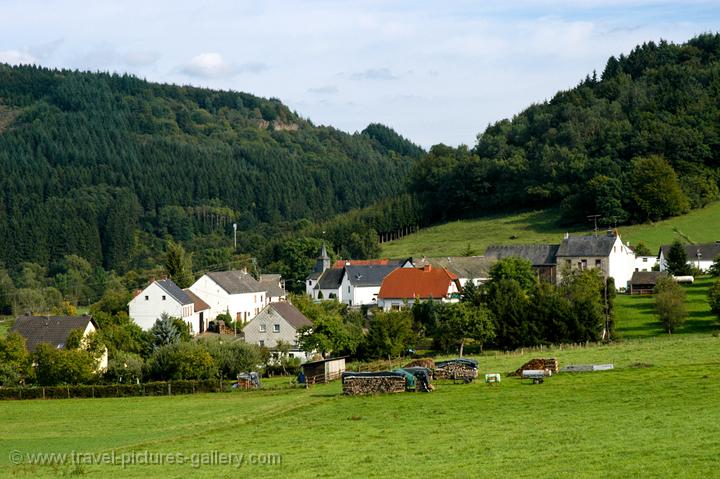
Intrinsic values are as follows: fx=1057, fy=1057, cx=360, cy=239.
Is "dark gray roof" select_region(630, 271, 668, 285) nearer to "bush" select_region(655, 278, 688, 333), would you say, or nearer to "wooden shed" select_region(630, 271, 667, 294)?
"wooden shed" select_region(630, 271, 667, 294)

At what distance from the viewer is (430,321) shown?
217 ft

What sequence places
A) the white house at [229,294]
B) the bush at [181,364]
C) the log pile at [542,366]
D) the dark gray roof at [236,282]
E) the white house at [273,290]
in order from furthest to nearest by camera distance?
the white house at [273,290]
the dark gray roof at [236,282]
the white house at [229,294]
the bush at [181,364]
the log pile at [542,366]

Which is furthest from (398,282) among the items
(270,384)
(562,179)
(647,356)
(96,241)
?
(96,241)

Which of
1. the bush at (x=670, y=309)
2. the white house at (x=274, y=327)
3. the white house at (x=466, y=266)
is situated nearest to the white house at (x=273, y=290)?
the white house at (x=466, y=266)

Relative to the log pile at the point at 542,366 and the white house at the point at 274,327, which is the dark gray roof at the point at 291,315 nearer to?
the white house at the point at 274,327

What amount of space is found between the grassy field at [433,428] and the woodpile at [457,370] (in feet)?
3.80

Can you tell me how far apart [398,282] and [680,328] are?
26805mm

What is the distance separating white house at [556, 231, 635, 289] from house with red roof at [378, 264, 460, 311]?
10.7m

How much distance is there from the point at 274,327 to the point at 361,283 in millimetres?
26245

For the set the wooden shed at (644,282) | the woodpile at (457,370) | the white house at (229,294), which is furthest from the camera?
the white house at (229,294)

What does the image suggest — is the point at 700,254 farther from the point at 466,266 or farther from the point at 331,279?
the point at 331,279

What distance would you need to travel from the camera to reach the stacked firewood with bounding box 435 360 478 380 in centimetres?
4169

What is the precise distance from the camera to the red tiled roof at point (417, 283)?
79562 mm

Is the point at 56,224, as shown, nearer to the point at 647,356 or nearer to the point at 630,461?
the point at 647,356
